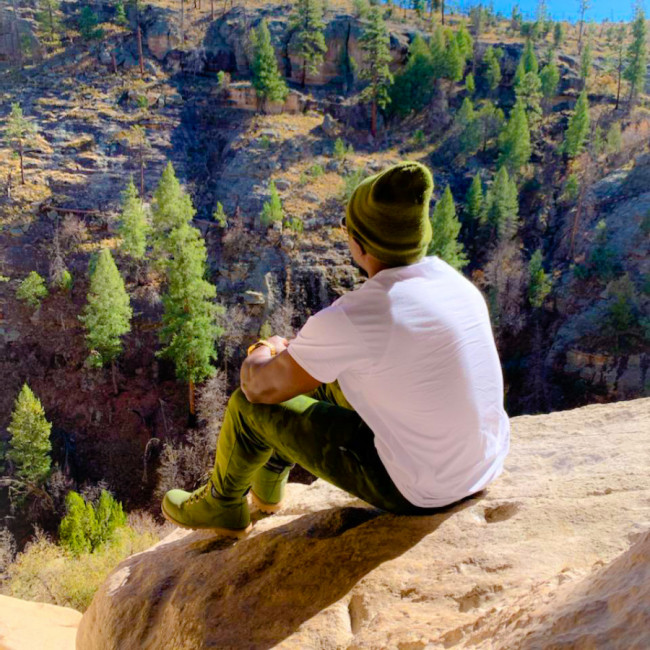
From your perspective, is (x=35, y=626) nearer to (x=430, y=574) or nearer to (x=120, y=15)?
(x=430, y=574)

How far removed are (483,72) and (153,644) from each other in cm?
3784

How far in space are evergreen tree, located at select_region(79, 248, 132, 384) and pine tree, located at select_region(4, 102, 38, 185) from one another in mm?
9730

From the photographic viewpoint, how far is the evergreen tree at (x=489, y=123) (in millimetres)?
28781

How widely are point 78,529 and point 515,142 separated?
2469cm

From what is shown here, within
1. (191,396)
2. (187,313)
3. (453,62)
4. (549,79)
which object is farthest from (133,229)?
(549,79)

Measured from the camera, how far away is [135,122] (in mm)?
28453

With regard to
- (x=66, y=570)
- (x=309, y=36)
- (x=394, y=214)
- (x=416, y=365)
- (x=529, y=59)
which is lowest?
(x=66, y=570)

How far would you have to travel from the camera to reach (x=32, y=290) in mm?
20438

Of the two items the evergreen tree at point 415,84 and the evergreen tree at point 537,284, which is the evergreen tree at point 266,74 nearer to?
the evergreen tree at point 415,84

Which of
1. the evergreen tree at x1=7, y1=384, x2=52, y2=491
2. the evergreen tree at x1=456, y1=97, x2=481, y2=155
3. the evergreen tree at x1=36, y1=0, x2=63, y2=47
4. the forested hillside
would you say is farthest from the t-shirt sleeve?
the evergreen tree at x1=36, y1=0, x2=63, y2=47

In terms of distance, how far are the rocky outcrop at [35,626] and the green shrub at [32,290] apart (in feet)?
61.2

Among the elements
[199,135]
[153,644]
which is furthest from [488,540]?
[199,135]

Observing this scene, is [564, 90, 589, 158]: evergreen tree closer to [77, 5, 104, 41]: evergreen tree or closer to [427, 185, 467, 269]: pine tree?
[427, 185, 467, 269]: pine tree

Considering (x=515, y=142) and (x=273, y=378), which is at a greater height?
(x=273, y=378)
